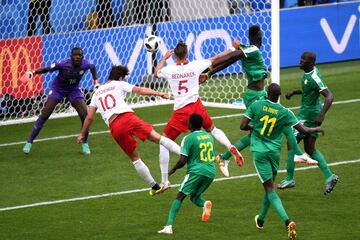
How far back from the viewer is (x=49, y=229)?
13.7m

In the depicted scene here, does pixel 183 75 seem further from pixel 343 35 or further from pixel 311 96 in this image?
pixel 343 35

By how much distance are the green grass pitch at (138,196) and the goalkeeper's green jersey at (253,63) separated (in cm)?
164

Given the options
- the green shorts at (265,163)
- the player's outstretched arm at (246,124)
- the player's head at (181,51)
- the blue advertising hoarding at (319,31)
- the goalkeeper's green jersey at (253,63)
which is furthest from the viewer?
the blue advertising hoarding at (319,31)

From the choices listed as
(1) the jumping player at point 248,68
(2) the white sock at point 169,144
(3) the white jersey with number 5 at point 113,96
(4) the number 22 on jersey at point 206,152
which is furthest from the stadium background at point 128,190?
(3) the white jersey with number 5 at point 113,96

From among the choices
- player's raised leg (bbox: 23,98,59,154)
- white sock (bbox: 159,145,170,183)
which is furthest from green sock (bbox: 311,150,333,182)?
player's raised leg (bbox: 23,98,59,154)

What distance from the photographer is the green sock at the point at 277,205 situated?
12539 millimetres

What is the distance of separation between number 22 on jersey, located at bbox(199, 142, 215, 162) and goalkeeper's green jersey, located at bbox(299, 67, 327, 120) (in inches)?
108

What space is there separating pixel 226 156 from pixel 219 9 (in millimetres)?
9697

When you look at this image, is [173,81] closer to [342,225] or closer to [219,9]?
[342,225]

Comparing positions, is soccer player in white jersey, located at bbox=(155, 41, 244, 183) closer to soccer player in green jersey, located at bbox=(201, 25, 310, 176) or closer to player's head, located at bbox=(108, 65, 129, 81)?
soccer player in green jersey, located at bbox=(201, 25, 310, 176)

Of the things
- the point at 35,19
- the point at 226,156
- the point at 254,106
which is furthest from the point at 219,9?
the point at 254,106

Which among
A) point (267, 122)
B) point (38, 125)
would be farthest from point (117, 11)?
point (267, 122)

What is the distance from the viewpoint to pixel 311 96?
15375 mm

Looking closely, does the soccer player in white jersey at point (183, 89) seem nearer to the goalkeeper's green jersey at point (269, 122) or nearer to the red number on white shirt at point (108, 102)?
the red number on white shirt at point (108, 102)
